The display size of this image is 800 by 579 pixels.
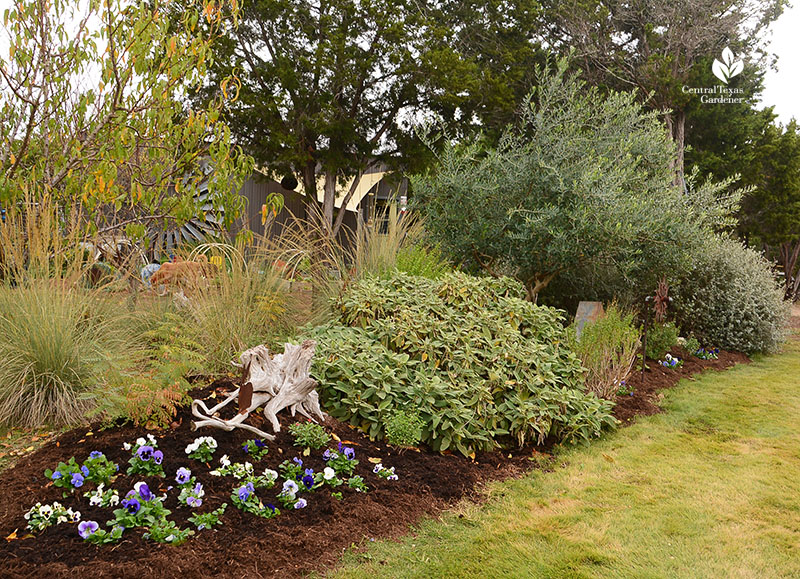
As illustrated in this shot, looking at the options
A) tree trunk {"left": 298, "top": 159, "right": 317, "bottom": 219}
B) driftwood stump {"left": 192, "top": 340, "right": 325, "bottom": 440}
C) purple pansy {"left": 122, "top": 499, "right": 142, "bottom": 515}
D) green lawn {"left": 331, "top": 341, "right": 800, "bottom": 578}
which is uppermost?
tree trunk {"left": 298, "top": 159, "right": 317, "bottom": 219}

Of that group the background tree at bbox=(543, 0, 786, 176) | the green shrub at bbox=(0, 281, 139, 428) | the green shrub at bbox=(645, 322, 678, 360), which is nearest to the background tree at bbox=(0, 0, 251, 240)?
the green shrub at bbox=(0, 281, 139, 428)

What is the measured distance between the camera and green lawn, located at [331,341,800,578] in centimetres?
243

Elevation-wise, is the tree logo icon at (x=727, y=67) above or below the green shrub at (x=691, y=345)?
above

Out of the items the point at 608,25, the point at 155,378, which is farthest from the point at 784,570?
the point at 608,25

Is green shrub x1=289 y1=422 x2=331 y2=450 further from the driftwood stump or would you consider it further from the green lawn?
the green lawn

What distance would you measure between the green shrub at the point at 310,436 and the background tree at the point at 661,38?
1179 cm

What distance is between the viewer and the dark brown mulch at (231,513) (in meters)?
2.05

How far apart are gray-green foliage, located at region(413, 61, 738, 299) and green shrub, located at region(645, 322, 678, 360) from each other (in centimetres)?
61

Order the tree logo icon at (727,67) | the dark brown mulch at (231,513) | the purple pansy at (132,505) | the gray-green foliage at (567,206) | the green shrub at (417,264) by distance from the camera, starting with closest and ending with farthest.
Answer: the dark brown mulch at (231,513), the purple pansy at (132,505), the green shrub at (417,264), the gray-green foliage at (567,206), the tree logo icon at (727,67)

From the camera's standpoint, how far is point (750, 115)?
16062mm

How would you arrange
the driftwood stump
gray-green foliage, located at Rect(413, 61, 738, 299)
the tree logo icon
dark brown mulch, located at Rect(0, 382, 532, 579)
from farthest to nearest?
the tree logo icon
gray-green foliage, located at Rect(413, 61, 738, 299)
the driftwood stump
dark brown mulch, located at Rect(0, 382, 532, 579)

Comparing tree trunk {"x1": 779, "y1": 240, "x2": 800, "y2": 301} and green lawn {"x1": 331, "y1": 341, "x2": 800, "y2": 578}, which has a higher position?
tree trunk {"x1": 779, "y1": 240, "x2": 800, "y2": 301}

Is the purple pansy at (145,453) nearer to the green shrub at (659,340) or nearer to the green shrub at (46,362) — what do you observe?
the green shrub at (46,362)

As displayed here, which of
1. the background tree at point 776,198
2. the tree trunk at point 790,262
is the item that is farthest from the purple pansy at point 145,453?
the tree trunk at point 790,262
